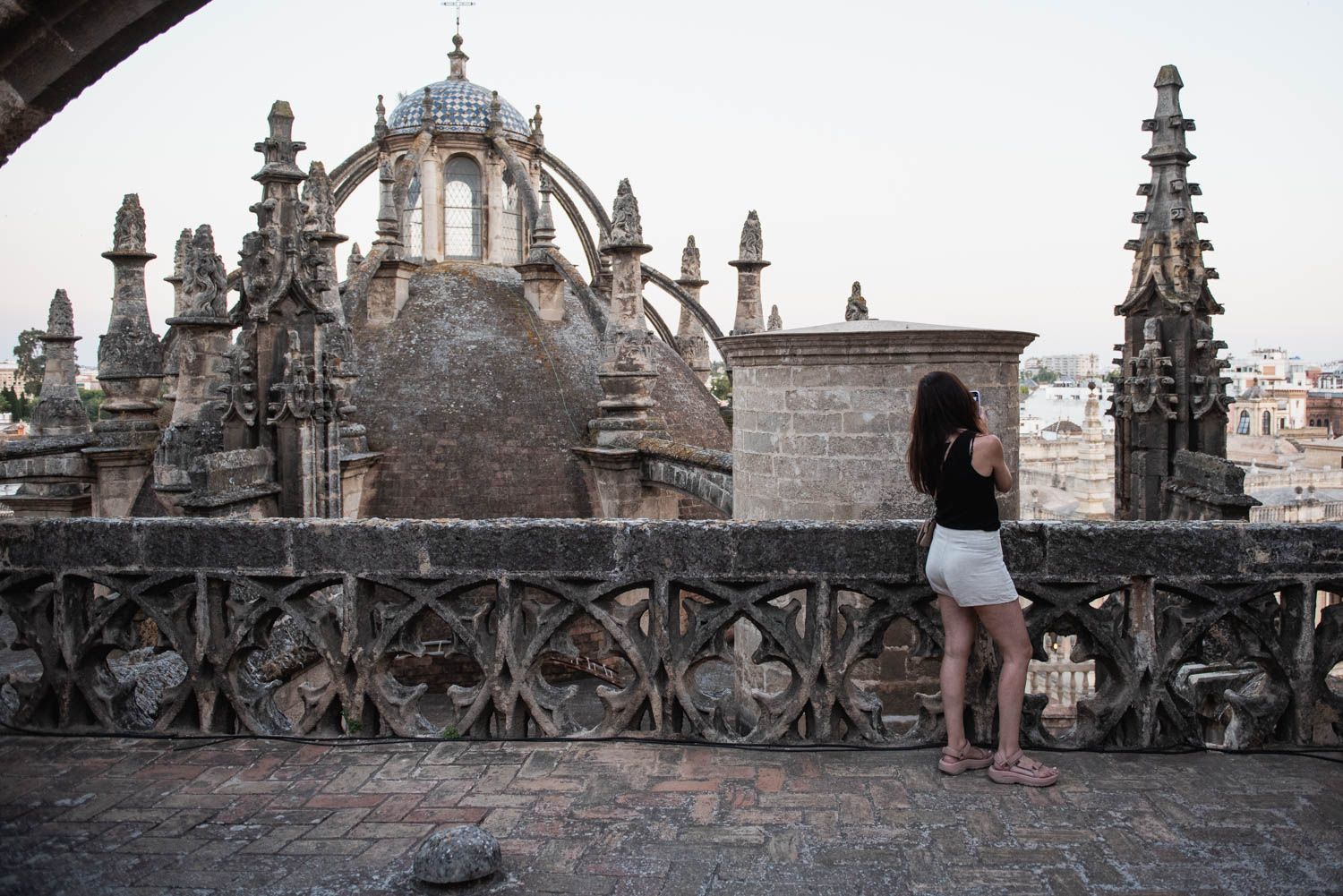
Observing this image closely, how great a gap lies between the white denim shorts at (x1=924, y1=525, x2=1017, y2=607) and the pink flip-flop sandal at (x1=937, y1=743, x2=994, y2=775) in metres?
0.53

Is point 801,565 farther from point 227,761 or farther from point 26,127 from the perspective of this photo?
point 26,127

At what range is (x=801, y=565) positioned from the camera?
426 centimetres

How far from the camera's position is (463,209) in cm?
2533

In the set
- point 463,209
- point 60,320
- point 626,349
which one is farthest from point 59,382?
point 626,349

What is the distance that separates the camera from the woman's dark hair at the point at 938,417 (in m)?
Result: 4.02

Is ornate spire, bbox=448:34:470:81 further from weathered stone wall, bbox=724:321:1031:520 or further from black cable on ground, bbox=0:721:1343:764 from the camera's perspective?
black cable on ground, bbox=0:721:1343:764

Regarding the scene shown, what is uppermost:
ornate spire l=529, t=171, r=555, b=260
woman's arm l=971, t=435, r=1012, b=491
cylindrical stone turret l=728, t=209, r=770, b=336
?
ornate spire l=529, t=171, r=555, b=260

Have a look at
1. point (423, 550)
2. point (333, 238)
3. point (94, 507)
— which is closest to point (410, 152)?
point (333, 238)

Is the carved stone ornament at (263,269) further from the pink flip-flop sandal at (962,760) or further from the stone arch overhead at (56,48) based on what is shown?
the pink flip-flop sandal at (962,760)

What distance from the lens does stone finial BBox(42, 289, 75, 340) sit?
21.0 metres

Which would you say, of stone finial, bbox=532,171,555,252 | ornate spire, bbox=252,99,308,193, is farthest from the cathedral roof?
ornate spire, bbox=252,99,308,193

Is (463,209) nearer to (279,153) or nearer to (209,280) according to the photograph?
(209,280)

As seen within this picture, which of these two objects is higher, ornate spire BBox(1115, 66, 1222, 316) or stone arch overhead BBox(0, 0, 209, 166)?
ornate spire BBox(1115, 66, 1222, 316)

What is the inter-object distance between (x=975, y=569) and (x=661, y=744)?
134 cm
